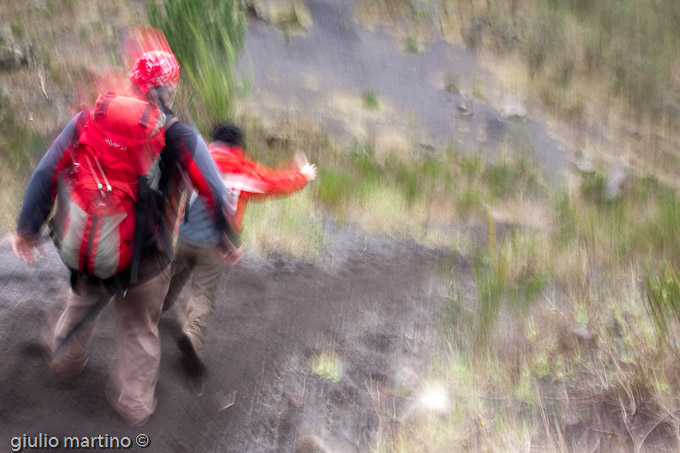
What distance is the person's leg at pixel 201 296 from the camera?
8.44 feet

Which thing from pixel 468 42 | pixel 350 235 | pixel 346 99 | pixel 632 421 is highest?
pixel 632 421

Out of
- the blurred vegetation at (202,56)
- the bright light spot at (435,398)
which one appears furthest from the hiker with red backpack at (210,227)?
the blurred vegetation at (202,56)

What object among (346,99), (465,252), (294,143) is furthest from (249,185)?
(346,99)

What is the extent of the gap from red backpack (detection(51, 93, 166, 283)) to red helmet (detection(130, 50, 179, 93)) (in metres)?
0.08

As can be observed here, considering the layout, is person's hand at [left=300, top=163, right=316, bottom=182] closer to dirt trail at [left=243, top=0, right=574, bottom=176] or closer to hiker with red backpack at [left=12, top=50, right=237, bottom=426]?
hiker with red backpack at [left=12, top=50, right=237, bottom=426]

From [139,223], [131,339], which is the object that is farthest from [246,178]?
[131,339]

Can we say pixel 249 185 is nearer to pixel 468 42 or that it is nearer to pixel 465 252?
pixel 465 252

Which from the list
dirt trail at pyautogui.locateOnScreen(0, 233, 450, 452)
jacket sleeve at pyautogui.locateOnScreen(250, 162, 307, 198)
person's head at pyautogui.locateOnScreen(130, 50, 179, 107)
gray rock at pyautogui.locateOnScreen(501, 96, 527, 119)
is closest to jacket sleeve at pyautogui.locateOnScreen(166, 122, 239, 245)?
person's head at pyautogui.locateOnScreen(130, 50, 179, 107)

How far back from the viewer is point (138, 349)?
6.86ft

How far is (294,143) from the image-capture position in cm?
675

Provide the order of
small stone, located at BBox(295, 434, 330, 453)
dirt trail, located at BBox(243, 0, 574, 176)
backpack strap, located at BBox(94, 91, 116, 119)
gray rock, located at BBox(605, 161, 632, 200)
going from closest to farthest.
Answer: backpack strap, located at BBox(94, 91, 116, 119)
small stone, located at BBox(295, 434, 330, 453)
gray rock, located at BBox(605, 161, 632, 200)
dirt trail, located at BBox(243, 0, 574, 176)

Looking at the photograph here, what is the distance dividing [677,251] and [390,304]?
8.14 feet

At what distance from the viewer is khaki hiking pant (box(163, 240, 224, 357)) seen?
2553 mm

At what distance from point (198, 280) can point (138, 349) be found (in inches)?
22.7
